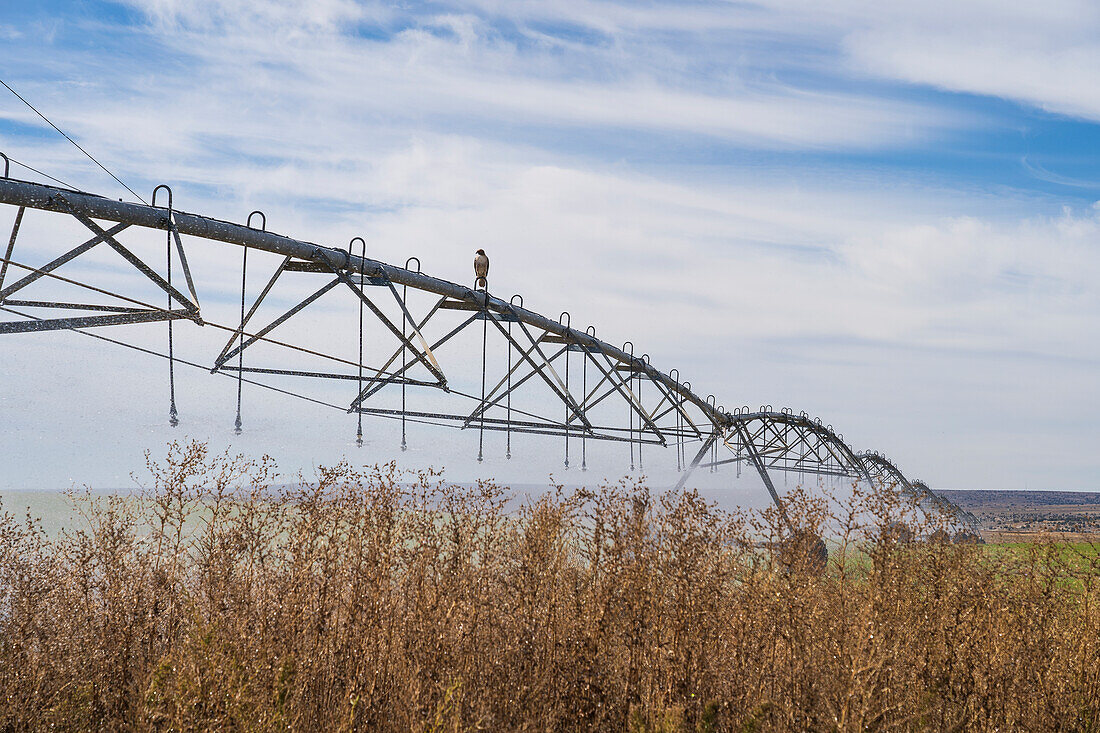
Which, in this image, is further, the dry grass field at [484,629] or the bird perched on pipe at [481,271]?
the bird perched on pipe at [481,271]

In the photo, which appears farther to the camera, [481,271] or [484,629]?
[481,271]

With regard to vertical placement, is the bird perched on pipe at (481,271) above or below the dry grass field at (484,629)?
above

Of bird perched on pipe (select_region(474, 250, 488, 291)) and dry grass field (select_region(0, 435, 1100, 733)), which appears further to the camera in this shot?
bird perched on pipe (select_region(474, 250, 488, 291))

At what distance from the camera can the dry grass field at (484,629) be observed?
525 cm

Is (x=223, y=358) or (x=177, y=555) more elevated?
(x=223, y=358)

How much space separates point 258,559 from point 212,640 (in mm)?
2170

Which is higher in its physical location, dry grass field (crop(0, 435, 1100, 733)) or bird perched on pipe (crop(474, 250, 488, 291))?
bird perched on pipe (crop(474, 250, 488, 291))

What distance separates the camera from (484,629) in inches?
246

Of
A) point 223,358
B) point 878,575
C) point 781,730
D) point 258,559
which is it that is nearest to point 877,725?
point 781,730

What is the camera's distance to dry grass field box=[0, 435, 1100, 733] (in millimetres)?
5254

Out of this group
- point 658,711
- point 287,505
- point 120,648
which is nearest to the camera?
point 658,711

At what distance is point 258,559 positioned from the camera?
7.01m

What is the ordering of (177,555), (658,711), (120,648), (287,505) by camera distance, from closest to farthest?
(658,711)
(120,648)
(177,555)
(287,505)

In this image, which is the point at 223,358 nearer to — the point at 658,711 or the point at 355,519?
the point at 355,519
